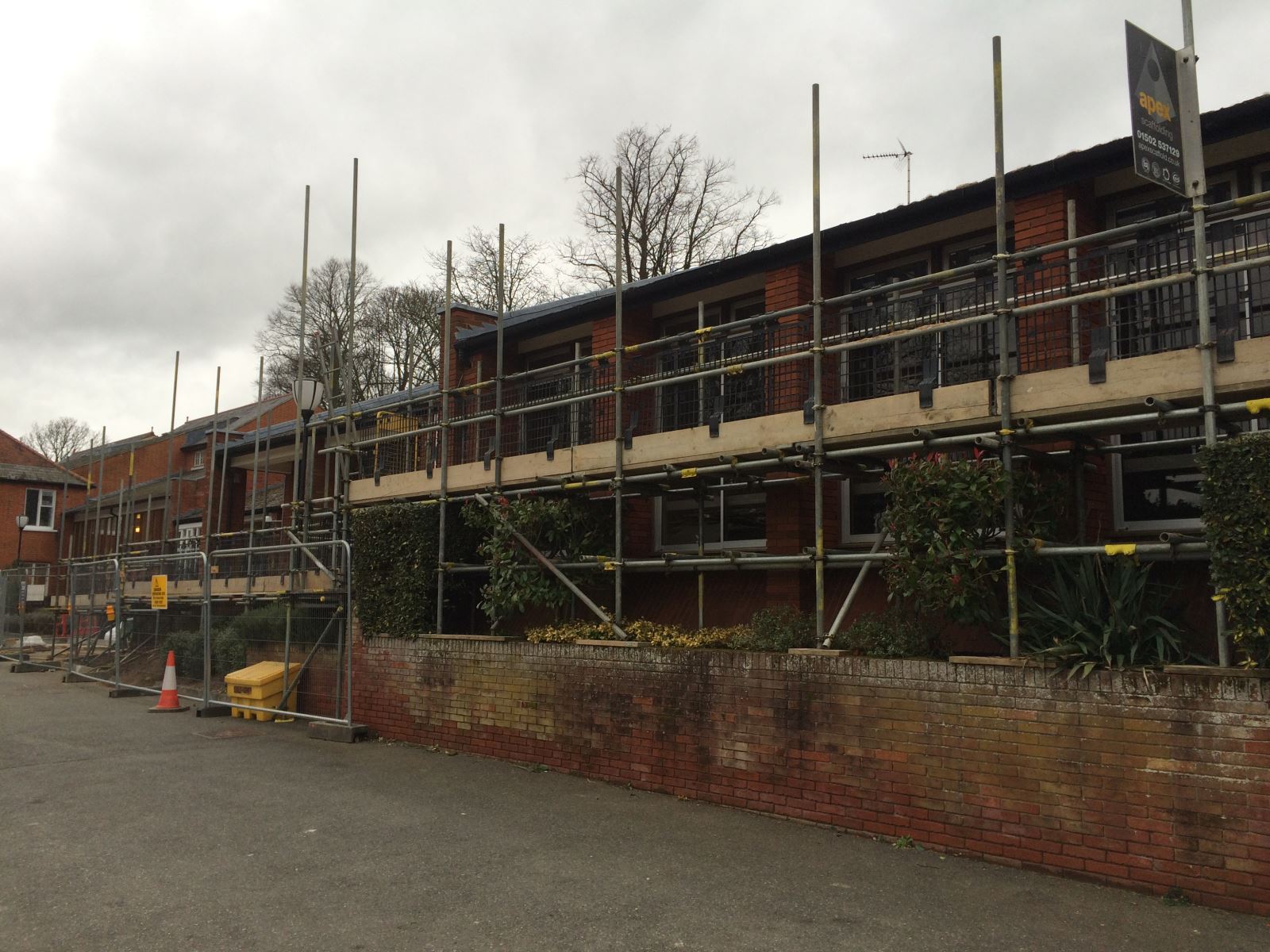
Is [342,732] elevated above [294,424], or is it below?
below

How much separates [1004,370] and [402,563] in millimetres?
7089

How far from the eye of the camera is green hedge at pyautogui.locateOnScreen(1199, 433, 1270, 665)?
548cm

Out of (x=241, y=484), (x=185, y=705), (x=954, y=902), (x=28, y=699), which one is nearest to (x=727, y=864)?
(x=954, y=902)

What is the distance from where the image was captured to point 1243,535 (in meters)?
5.58

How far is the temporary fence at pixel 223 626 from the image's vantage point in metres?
12.3

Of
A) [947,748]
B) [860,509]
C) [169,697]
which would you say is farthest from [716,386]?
→ [169,697]

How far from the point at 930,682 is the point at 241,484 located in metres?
24.5

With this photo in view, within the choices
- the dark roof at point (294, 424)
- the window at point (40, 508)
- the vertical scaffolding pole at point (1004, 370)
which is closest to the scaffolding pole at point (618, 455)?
the vertical scaffolding pole at point (1004, 370)

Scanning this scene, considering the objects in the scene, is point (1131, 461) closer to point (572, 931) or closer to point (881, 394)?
point (881, 394)

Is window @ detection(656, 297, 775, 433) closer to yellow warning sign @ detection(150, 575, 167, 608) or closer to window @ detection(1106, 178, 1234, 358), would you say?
window @ detection(1106, 178, 1234, 358)

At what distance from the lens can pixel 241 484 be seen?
2767cm

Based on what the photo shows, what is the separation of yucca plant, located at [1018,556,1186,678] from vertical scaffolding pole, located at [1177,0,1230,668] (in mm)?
337

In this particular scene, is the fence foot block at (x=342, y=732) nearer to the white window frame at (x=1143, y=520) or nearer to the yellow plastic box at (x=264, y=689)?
the yellow plastic box at (x=264, y=689)

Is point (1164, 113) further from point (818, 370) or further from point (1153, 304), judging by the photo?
point (818, 370)
